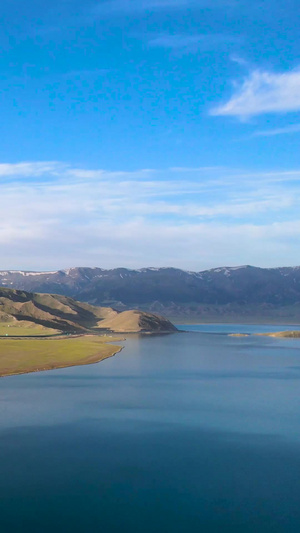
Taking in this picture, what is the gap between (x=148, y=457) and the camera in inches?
1763

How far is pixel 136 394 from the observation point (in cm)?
7600

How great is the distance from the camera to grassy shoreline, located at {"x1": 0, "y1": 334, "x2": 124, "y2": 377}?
329ft

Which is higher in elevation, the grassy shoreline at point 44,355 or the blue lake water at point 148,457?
the grassy shoreline at point 44,355

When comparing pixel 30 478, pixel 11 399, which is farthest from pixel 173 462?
pixel 11 399

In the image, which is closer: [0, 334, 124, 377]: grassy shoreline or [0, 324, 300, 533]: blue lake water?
[0, 324, 300, 533]: blue lake water

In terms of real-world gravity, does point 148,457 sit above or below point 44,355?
below

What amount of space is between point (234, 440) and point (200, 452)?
5537mm

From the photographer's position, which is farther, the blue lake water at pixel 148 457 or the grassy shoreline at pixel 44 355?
the grassy shoreline at pixel 44 355

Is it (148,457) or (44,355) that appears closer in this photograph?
(148,457)

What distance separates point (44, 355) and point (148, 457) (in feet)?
252

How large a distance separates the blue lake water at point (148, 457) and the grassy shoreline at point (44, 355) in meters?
14.6

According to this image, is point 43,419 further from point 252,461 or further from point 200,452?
point 252,461

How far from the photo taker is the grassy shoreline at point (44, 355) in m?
100

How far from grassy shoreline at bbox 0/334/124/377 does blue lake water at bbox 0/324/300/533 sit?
14.6 meters
